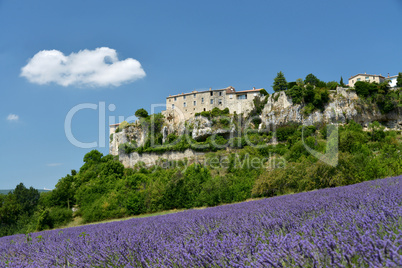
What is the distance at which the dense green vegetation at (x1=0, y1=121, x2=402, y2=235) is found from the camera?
1796 cm

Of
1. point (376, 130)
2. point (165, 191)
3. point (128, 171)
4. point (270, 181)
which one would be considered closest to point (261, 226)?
point (270, 181)

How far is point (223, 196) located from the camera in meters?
22.0

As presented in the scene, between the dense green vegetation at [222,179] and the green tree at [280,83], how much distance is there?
33.7 ft

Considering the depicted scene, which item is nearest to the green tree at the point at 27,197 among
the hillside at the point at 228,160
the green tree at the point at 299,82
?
the hillside at the point at 228,160

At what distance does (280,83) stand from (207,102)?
620 inches

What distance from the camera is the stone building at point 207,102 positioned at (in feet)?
184

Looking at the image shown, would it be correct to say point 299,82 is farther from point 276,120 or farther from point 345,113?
point 345,113

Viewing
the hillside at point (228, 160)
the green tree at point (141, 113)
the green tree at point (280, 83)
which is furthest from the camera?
the green tree at point (141, 113)

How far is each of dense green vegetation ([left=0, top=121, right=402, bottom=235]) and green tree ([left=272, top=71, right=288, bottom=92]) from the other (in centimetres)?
1028

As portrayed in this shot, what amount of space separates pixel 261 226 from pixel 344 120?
45.2m

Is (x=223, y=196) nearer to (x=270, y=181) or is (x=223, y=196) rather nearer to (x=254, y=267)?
(x=270, y=181)

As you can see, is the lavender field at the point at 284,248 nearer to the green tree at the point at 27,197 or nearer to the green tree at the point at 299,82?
the green tree at the point at 27,197

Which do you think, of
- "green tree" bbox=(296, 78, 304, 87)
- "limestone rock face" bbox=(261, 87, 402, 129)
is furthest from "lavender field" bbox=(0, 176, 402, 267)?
"green tree" bbox=(296, 78, 304, 87)

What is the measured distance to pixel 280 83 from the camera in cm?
5253
